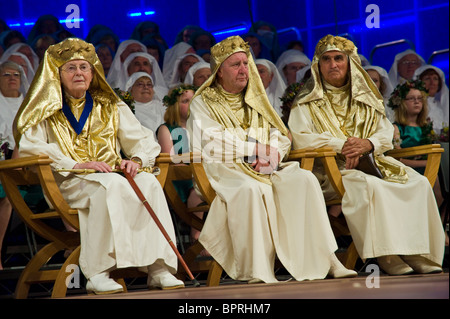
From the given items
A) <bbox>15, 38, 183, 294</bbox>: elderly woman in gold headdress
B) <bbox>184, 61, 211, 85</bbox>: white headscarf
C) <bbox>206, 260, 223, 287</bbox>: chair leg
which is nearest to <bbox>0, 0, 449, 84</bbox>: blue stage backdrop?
<bbox>184, 61, 211, 85</bbox>: white headscarf

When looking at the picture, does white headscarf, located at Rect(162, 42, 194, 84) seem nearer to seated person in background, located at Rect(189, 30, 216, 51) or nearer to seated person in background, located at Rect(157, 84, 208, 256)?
seated person in background, located at Rect(189, 30, 216, 51)

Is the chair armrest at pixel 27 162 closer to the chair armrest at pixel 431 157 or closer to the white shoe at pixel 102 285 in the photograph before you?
the white shoe at pixel 102 285

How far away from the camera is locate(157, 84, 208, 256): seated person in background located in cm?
576

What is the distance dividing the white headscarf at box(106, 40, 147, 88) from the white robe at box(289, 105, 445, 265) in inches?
88.1

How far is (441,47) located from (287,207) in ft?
12.0

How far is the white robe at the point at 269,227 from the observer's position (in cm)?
480

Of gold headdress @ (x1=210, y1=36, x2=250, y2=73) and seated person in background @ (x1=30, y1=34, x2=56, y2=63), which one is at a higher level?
seated person in background @ (x1=30, y1=34, x2=56, y2=63)

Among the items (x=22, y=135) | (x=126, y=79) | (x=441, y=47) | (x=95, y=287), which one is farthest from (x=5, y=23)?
(x=441, y=47)

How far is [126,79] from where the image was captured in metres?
6.68

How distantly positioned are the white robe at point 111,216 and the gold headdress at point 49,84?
8 centimetres

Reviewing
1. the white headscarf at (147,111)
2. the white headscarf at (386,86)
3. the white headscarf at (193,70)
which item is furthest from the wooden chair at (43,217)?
the white headscarf at (386,86)

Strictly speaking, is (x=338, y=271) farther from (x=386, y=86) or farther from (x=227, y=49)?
(x=386, y=86)

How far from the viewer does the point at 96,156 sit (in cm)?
500
